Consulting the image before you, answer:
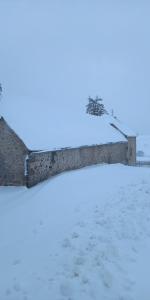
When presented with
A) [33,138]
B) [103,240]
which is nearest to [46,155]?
[33,138]

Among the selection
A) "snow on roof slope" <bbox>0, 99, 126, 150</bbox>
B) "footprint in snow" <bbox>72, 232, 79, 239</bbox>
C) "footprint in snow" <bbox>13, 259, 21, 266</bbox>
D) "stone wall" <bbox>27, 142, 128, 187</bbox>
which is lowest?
"footprint in snow" <bbox>13, 259, 21, 266</bbox>

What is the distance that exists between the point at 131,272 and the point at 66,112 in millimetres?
27090

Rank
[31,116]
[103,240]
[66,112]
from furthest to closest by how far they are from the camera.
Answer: [66,112] → [31,116] → [103,240]

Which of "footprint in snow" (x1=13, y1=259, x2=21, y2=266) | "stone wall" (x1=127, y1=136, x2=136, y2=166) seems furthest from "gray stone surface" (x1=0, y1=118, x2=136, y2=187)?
"stone wall" (x1=127, y1=136, x2=136, y2=166)

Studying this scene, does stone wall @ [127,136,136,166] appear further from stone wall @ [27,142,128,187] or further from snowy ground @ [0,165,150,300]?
snowy ground @ [0,165,150,300]

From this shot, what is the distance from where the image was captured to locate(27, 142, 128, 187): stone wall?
2281 cm

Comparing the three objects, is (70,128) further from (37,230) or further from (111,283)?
(111,283)

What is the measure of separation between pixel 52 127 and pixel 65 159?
2.99 m

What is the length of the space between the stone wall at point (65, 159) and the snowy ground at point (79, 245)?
6072mm

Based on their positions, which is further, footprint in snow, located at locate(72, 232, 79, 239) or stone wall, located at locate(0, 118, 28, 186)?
stone wall, located at locate(0, 118, 28, 186)

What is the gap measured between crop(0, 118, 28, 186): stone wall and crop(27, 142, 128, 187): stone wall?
0.69m

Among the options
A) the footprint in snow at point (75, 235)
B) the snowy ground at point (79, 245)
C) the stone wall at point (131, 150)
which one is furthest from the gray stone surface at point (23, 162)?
the stone wall at point (131, 150)

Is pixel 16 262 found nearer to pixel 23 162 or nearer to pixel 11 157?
pixel 23 162

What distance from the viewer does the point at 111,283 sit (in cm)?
859
